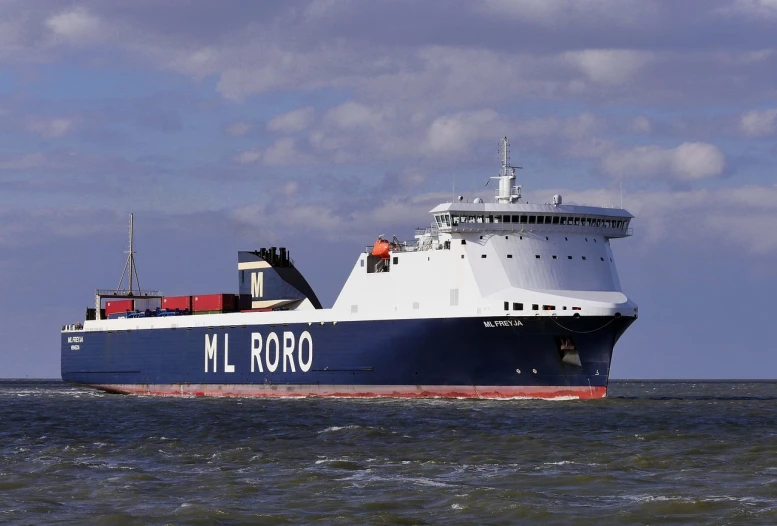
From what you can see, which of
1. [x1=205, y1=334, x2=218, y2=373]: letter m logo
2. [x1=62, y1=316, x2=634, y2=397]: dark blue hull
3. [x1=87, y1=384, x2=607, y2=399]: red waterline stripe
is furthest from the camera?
[x1=205, y1=334, x2=218, y2=373]: letter m logo

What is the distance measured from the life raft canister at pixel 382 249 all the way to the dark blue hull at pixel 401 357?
3.27 metres

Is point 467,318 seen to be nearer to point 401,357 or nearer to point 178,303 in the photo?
point 401,357

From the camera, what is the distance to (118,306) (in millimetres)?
71562

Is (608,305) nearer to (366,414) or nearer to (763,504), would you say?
(366,414)

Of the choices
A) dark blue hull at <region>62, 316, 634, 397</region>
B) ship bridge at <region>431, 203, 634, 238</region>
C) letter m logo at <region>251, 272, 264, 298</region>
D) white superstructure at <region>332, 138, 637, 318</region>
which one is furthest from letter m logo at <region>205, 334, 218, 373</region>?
ship bridge at <region>431, 203, 634, 238</region>

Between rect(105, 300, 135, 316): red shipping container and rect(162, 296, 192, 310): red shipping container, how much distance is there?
3535 millimetres

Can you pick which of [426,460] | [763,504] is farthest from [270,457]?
[763,504]

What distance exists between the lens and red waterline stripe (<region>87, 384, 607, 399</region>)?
153ft

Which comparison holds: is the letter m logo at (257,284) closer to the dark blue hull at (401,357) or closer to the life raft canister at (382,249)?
the dark blue hull at (401,357)

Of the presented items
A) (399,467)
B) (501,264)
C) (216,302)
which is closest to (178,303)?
(216,302)

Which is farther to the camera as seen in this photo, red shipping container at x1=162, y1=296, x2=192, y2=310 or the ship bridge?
red shipping container at x1=162, y1=296, x2=192, y2=310

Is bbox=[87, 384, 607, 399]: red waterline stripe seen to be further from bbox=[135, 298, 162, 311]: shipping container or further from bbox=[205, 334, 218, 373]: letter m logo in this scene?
bbox=[135, 298, 162, 311]: shipping container

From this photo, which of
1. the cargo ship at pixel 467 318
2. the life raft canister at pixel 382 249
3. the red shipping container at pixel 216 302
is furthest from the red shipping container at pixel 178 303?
the life raft canister at pixel 382 249

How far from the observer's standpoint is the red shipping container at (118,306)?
2785 inches
